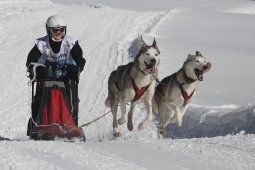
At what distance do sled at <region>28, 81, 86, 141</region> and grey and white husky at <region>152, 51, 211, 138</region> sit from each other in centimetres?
165

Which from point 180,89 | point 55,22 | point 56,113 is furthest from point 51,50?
point 180,89

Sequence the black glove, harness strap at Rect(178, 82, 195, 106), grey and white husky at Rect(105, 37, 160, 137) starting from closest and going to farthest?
the black glove, grey and white husky at Rect(105, 37, 160, 137), harness strap at Rect(178, 82, 195, 106)

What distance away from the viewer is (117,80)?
8.05 meters

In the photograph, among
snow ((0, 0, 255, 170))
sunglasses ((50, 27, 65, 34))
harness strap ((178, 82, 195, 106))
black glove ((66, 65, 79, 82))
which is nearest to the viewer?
snow ((0, 0, 255, 170))

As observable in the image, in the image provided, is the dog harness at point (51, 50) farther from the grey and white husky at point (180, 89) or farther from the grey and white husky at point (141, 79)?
the grey and white husky at point (180, 89)

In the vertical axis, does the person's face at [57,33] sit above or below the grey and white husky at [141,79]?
above

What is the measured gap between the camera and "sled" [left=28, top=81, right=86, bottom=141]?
254 inches

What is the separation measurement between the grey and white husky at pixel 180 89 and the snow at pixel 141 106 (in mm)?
447

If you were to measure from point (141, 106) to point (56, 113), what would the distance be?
4289 millimetres

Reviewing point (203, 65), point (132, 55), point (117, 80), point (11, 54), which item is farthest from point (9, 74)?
point (203, 65)

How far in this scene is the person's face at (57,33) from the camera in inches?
269

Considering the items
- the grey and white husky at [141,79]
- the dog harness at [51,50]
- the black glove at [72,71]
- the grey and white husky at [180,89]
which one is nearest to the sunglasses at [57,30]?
the dog harness at [51,50]

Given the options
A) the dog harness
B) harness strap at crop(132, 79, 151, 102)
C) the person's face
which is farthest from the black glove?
harness strap at crop(132, 79, 151, 102)

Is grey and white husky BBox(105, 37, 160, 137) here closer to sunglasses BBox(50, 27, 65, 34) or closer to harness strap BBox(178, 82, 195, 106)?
harness strap BBox(178, 82, 195, 106)
